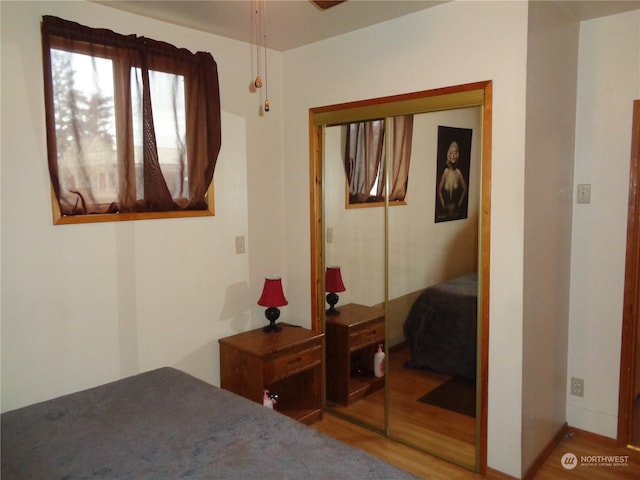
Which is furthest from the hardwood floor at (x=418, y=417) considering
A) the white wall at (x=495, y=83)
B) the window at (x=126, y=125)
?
the window at (x=126, y=125)

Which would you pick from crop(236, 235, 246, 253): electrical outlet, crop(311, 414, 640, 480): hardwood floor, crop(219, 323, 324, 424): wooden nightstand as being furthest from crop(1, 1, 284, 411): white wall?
crop(311, 414, 640, 480): hardwood floor

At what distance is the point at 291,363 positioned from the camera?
3.00 metres

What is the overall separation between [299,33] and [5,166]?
6.02ft

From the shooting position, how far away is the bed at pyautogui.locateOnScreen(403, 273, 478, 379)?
8.79 ft

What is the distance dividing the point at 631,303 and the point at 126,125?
3.09 metres

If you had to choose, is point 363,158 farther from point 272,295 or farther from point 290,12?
point 272,295

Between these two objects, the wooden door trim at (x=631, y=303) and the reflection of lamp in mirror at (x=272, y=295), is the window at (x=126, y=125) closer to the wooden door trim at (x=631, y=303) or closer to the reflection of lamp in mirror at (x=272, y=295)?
the reflection of lamp in mirror at (x=272, y=295)

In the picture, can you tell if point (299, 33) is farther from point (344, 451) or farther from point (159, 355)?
point (344, 451)

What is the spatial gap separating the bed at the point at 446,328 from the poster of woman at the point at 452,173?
39cm

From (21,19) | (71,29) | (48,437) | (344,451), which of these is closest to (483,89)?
(344,451)

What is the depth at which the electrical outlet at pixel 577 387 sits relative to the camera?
10.1 feet

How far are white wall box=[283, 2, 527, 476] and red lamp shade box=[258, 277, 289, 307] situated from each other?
132 cm

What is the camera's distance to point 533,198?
2.47 metres

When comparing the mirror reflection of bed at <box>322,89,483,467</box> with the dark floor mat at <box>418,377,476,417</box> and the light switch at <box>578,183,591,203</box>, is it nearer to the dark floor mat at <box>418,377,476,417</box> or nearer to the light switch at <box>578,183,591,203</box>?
the dark floor mat at <box>418,377,476,417</box>
